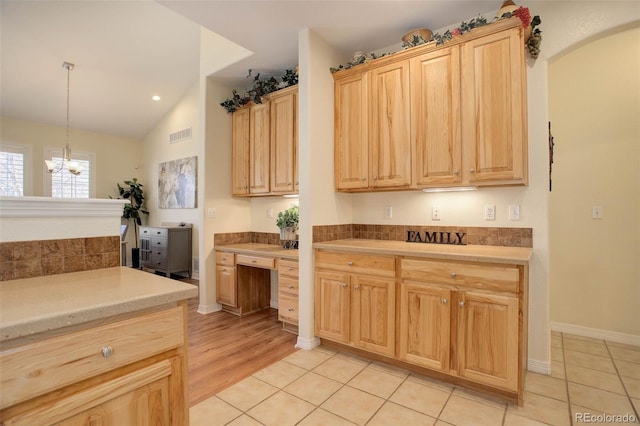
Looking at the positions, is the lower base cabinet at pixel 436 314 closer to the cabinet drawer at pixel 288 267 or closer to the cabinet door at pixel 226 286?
the cabinet drawer at pixel 288 267

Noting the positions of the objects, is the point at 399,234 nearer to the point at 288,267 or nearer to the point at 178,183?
the point at 288,267

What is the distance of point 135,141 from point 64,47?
8.98ft

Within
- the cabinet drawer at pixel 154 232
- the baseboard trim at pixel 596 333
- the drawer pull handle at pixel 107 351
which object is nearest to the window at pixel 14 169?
the cabinet drawer at pixel 154 232

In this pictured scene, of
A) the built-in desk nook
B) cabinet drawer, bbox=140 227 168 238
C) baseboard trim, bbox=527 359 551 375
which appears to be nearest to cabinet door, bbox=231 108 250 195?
the built-in desk nook

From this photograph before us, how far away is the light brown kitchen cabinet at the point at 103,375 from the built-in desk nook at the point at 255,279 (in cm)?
195

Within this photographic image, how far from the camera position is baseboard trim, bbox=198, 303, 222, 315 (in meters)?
3.75

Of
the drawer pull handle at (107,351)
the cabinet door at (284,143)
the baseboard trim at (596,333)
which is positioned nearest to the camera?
the drawer pull handle at (107,351)

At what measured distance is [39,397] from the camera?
2.80 feet

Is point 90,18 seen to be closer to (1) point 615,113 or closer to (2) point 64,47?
(2) point 64,47

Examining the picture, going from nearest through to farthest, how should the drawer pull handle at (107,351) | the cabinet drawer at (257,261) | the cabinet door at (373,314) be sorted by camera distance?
1. the drawer pull handle at (107,351)
2. the cabinet door at (373,314)
3. the cabinet drawer at (257,261)

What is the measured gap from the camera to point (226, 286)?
3691 mm

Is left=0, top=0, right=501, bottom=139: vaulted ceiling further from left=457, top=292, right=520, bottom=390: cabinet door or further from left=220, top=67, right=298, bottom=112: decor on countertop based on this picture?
left=457, top=292, right=520, bottom=390: cabinet door

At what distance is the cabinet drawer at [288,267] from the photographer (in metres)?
3.07

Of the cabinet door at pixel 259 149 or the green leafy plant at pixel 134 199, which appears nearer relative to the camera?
Answer: the cabinet door at pixel 259 149
